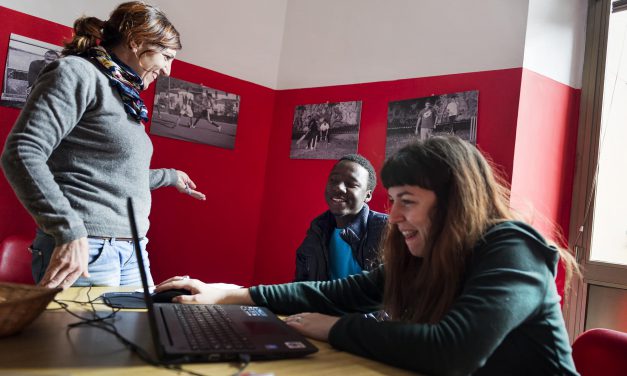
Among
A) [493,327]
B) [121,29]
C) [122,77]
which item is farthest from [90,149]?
[493,327]

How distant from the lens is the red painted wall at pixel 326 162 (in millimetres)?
2730

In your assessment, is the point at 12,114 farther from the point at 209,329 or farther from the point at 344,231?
the point at 209,329

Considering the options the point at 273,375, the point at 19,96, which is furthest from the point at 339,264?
the point at 19,96

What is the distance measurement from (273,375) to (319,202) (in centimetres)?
269

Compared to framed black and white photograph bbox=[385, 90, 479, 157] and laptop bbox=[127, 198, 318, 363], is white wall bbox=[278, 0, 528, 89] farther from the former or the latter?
laptop bbox=[127, 198, 318, 363]

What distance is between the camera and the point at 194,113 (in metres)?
3.40

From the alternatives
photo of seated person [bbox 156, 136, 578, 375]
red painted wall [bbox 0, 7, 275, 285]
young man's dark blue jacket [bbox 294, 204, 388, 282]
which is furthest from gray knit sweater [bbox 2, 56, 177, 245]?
red painted wall [bbox 0, 7, 275, 285]

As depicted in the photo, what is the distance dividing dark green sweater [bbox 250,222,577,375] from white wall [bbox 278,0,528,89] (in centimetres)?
197

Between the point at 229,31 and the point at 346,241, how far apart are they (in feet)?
Answer: 6.71

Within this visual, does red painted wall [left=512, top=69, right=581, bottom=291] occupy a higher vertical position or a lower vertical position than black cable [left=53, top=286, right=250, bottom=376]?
higher

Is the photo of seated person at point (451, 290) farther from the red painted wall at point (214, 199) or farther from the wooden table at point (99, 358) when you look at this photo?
the red painted wall at point (214, 199)

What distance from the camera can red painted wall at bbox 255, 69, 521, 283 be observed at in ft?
8.96

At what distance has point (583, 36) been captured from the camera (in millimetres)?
2996

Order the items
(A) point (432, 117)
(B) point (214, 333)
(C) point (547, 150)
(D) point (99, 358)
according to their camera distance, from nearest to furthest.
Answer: (D) point (99, 358) → (B) point (214, 333) → (C) point (547, 150) → (A) point (432, 117)
